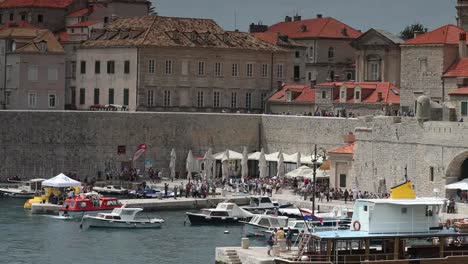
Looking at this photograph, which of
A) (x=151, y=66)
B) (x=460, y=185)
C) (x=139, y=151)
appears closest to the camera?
(x=460, y=185)

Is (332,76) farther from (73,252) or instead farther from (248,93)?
(73,252)

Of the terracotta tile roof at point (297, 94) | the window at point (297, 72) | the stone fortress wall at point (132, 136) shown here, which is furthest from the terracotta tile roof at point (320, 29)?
the stone fortress wall at point (132, 136)

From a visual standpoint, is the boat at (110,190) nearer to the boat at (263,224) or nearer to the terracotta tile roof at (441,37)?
the boat at (263,224)

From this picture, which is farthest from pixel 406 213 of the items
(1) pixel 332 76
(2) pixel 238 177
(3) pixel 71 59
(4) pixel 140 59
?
(1) pixel 332 76

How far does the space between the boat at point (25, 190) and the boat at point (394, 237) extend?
3527 centimetres

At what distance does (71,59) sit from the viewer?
11012cm

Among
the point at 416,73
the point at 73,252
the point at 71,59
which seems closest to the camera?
the point at 73,252

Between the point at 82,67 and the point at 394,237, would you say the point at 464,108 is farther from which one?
the point at 394,237

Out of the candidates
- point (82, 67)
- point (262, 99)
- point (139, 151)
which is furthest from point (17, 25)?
point (139, 151)

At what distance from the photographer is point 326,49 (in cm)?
12706

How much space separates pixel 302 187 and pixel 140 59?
19320mm

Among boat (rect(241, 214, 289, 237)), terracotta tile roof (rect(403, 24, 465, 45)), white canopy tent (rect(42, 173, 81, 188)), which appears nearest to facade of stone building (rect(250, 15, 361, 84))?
terracotta tile roof (rect(403, 24, 465, 45))

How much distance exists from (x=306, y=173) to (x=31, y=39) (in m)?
26.4

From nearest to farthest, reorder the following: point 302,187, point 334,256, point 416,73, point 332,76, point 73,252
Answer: point 334,256, point 73,252, point 302,187, point 416,73, point 332,76
